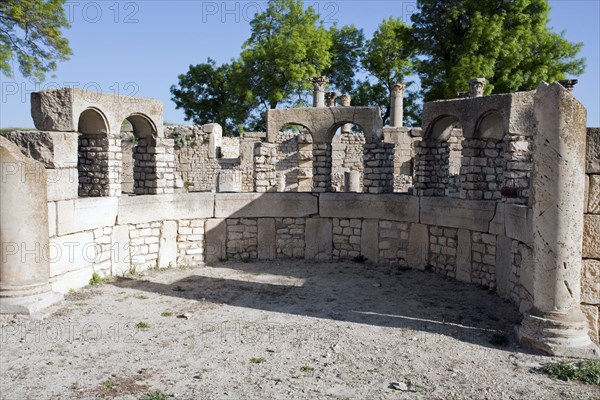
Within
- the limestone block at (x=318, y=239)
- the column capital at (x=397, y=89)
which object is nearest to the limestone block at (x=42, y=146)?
the limestone block at (x=318, y=239)

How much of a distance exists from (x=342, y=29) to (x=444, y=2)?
13.8 m

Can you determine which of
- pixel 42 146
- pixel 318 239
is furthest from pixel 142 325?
pixel 318 239

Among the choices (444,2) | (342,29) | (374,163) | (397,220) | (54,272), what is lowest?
(54,272)

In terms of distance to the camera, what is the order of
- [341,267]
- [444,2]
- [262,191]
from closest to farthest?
[341,267] < [262,191] < [444,2]

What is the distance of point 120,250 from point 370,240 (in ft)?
18.0

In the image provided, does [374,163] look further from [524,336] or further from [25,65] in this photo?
[25,65]

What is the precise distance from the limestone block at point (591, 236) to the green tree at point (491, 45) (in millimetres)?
18486

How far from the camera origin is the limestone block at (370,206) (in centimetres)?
1155

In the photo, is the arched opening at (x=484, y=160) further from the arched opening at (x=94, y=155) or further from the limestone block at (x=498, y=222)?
the arched opening at (x=94, y=155)

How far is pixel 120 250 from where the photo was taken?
1071 centimetres

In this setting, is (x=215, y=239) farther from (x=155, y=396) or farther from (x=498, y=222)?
(x=155, y=396)

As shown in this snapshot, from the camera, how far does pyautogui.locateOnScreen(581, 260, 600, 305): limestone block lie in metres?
6.98

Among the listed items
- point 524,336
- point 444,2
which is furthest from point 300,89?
point 524,336

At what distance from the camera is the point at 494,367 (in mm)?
6215
